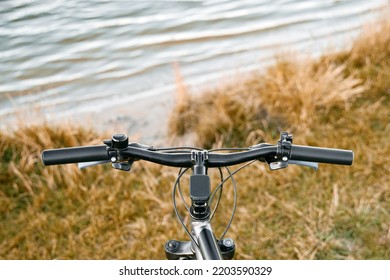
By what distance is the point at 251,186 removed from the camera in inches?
160

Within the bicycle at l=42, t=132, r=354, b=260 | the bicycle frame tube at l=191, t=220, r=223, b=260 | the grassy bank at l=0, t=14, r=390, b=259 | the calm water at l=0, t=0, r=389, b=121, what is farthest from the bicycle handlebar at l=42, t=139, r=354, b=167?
the calm water at l=0, t=0, r=389, b=121

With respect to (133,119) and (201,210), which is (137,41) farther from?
(201,210)

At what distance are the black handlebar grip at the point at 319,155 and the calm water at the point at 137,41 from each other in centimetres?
411

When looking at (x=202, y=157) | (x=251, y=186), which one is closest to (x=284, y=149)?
(x=202, y=157)

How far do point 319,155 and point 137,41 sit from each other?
6.75 m

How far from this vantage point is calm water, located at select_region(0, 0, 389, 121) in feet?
22.1

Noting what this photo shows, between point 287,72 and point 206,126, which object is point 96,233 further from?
point 287,72

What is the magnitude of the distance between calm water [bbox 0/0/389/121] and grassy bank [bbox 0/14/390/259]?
1.07 metres

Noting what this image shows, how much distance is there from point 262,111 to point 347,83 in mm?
862

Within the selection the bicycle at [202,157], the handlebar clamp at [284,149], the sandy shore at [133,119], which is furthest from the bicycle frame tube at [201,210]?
the sandy shore at [133,119]

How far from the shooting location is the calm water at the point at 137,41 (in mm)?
6723

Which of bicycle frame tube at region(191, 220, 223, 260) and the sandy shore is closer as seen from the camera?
bicycle frame tube at region(191, 220, 223, 260)

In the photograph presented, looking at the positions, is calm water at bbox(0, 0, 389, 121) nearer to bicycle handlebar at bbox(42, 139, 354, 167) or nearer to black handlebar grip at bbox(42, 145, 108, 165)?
bicycle handlebar at bbox(42, 139, 354, 167)

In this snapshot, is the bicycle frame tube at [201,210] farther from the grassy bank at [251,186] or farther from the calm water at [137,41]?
the calm water at [137,41]
